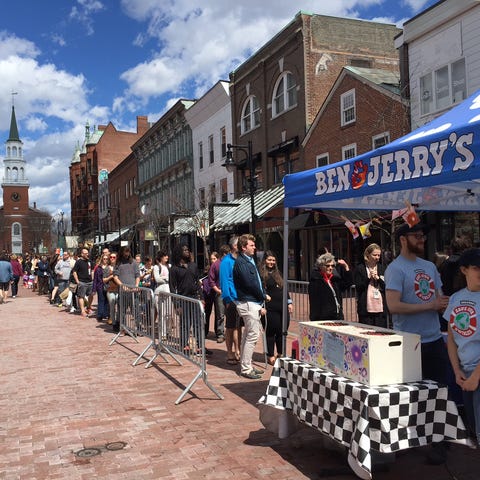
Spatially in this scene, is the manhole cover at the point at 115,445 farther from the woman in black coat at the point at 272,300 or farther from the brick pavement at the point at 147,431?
the woman in black coat at the point at 272,300

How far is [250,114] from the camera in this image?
26.5m

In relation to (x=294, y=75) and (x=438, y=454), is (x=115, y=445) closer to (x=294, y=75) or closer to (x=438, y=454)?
(x=438, y=454)

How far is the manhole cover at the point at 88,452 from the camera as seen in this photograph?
4570mm

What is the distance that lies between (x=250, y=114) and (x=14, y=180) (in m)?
96.1

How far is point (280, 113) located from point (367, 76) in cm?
580

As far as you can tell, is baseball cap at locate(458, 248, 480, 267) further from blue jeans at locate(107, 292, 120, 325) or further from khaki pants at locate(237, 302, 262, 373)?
blue jeans at locate(107, 292, 120, 325)

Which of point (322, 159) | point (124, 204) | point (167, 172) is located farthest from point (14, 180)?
point (322, 159)

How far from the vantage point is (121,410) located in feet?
19.2

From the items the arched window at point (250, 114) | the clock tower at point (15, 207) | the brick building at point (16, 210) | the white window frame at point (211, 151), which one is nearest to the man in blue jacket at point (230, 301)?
the arched window at point (250, 114)

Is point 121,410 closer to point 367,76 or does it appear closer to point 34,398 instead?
point 34,398

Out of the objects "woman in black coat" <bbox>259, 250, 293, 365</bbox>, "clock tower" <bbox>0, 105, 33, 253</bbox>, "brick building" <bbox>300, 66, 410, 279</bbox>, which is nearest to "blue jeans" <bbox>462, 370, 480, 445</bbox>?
"woman in black coat" <bbox>259, 250, 293, 365</bbox>

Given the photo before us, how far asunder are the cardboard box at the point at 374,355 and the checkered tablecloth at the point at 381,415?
0.06 m

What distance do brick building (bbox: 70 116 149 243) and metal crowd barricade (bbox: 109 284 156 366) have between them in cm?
5201

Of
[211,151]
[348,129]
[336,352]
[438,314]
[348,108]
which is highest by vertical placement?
[211,151]
